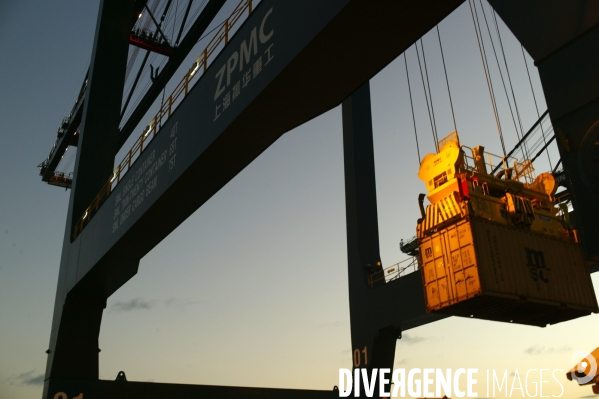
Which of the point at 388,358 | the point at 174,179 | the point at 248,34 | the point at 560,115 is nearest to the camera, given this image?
the point at 560,115

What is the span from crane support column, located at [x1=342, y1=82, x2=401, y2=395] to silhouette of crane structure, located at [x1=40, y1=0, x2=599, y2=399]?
0.23 feet

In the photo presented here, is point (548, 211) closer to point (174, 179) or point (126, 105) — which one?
point (174, 179)

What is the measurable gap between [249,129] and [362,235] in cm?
1492

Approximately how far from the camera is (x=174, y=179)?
12617 millimetres

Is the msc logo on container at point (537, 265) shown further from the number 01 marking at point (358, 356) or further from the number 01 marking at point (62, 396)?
the number 01 marking at point (62, 396)

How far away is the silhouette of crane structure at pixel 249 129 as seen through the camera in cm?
880

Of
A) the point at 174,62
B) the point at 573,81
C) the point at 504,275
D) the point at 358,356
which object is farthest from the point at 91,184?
the point at 573,81

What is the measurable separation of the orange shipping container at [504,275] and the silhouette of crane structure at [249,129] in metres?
2.43

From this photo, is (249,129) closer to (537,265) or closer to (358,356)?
(537,265)

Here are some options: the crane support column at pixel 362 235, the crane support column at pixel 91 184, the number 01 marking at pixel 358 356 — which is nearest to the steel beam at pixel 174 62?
the crane support column at pixel 91 184

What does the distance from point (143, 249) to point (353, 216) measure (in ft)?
38.8

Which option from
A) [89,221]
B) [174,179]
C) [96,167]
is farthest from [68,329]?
[174,179]

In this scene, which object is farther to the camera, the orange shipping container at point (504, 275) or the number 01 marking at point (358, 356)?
the number 01 marking at point (358, 356)

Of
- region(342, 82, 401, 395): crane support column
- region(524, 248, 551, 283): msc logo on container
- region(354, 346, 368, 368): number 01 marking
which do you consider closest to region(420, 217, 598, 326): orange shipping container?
region(524, 248, 551, 283): msc logo on container
